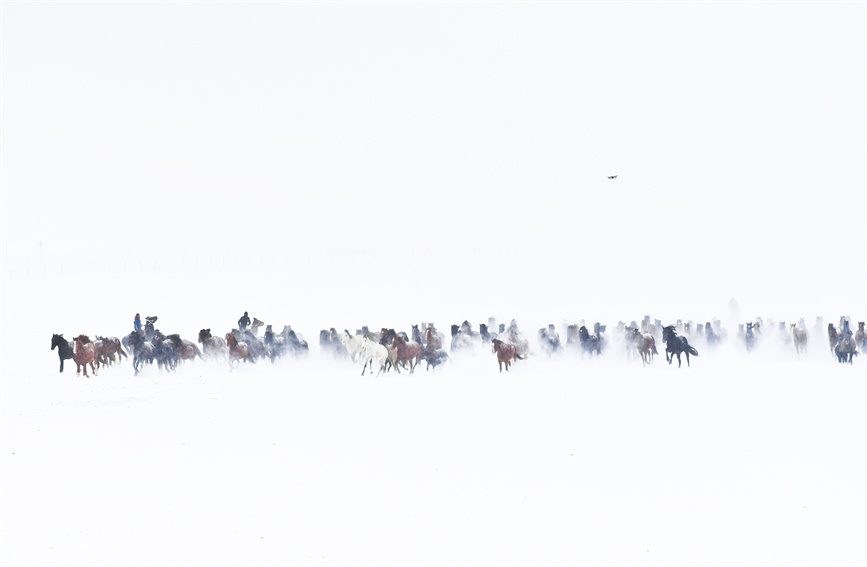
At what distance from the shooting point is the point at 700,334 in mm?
37469

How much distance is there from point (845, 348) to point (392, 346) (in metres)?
15.4

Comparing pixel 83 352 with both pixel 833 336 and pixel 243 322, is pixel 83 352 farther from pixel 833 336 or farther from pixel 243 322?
pixel 833 336

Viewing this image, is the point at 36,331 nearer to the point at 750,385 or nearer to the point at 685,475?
the point at 750,385

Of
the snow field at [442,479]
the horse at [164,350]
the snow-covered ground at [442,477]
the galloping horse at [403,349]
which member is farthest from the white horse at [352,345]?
the snow field at [442,479]

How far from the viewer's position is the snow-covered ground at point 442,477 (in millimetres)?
8289

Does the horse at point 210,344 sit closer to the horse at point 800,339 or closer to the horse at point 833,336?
the horse at point 833,336

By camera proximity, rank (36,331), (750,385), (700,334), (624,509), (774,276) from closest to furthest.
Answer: (624,509)
(750,385)
(700,334)
(36,331)
(774,276)

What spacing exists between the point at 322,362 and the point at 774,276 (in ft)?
257

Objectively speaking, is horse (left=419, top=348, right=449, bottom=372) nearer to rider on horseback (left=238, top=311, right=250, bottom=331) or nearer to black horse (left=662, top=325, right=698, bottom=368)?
black horse (left=662, top=325, right=698, bottom=368)

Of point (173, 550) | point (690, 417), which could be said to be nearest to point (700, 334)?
point (690, 417)

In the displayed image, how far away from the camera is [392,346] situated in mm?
25797

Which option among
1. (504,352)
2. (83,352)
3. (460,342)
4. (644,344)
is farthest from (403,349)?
(83,352)

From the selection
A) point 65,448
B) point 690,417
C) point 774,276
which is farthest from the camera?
point 774,276

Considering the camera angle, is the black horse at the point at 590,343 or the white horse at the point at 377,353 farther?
the black horse at the point at 590,343
